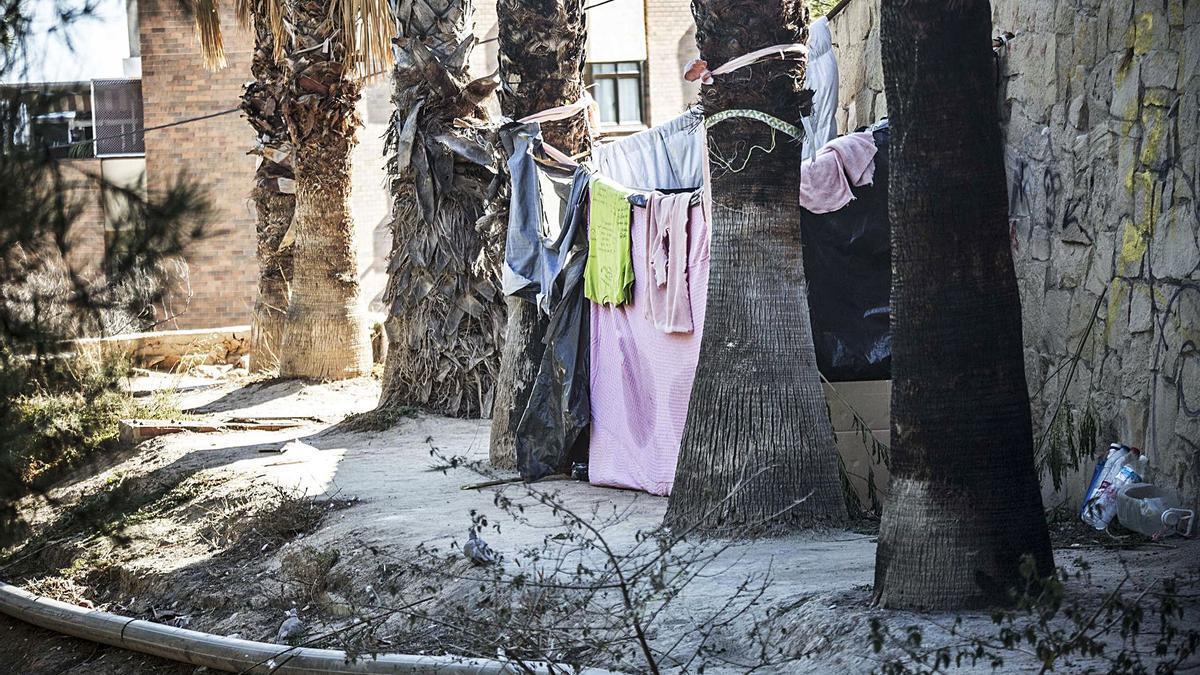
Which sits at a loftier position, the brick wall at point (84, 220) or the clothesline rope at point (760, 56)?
the clothesline rope at point (760, 56)

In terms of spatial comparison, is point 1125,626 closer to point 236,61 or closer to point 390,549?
point 390,549

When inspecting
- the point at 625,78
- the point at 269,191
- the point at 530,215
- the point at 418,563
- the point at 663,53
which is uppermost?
the point at 663,53

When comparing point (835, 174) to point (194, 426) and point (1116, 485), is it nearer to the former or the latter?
point (1116, 485)

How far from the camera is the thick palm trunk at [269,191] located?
49.3 ft

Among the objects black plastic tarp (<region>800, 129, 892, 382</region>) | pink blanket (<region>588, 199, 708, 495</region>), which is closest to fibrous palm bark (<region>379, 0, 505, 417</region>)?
pink blanket (<region>588, 199, 708, 495</region>)

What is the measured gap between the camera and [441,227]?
11.8 m

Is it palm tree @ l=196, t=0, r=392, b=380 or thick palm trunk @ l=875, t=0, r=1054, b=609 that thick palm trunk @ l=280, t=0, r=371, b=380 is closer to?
palm tree @ l=196, t=0, r=392, b=380

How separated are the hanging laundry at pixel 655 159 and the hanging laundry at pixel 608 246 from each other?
4.30 ft

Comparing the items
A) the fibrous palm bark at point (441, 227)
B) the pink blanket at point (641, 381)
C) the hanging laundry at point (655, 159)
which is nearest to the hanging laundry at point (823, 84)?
the hanging laundry at point (655, 159)

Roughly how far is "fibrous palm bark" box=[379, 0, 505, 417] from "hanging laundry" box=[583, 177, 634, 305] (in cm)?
277

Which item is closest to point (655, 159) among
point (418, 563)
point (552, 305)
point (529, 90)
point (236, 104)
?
point (529, 90)

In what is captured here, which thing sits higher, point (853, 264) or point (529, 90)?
point (529, 90)

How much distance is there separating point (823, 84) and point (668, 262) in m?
2.29

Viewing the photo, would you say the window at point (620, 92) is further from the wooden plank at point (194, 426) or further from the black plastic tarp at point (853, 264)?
the black plastic tarp at point (853, 264)
